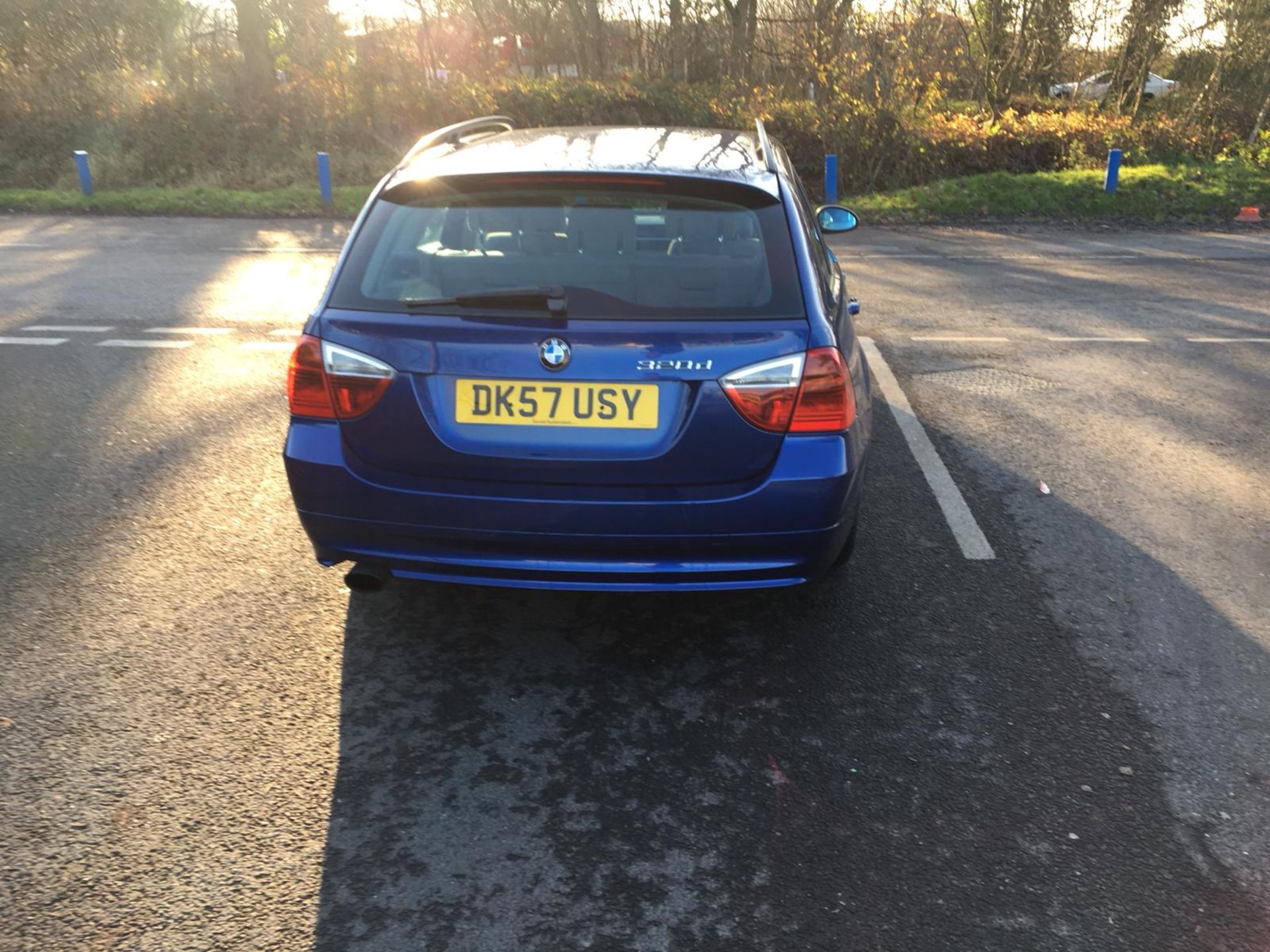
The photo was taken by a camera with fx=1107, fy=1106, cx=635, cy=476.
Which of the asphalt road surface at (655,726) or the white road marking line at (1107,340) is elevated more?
the white road marking line at (1107,340)

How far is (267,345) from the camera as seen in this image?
7938 millimetres

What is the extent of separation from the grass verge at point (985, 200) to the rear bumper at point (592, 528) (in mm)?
13345

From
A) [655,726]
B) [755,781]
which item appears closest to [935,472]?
[655,726]

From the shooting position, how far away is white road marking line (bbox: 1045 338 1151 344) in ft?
26.8

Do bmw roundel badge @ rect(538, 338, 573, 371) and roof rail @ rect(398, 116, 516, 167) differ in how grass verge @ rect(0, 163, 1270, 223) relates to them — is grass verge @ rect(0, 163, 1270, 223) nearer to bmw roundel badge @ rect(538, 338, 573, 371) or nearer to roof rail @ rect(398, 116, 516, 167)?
roof rail @ rect(398, 116, 516, 167)

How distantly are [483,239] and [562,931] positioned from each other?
2.06 metres

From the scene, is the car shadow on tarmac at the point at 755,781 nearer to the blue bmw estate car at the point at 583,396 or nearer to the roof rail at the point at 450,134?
the blue bmw estate car at the point at 583,396

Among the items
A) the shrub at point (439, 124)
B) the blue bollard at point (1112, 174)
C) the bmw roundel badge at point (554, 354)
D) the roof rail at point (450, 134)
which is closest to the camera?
the bmw roundel badge at point (554, 354)

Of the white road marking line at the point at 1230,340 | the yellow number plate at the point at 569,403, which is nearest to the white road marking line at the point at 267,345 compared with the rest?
the yellow number plate at the point at 569,403

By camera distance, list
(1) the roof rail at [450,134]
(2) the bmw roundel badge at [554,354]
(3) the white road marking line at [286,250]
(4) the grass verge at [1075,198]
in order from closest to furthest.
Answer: (2) the bmw roundel badge at [554,354] < (1) the roof rail at [450,134] < (3) the white road marking line at [286,250] < (4) the grass verge at [1075,198]

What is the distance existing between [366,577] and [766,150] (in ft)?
7.02

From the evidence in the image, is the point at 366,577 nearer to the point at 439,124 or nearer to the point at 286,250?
the point at 286,250

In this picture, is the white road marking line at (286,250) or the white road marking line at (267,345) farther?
the white road marking line at (286,250)

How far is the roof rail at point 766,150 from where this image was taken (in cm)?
387
